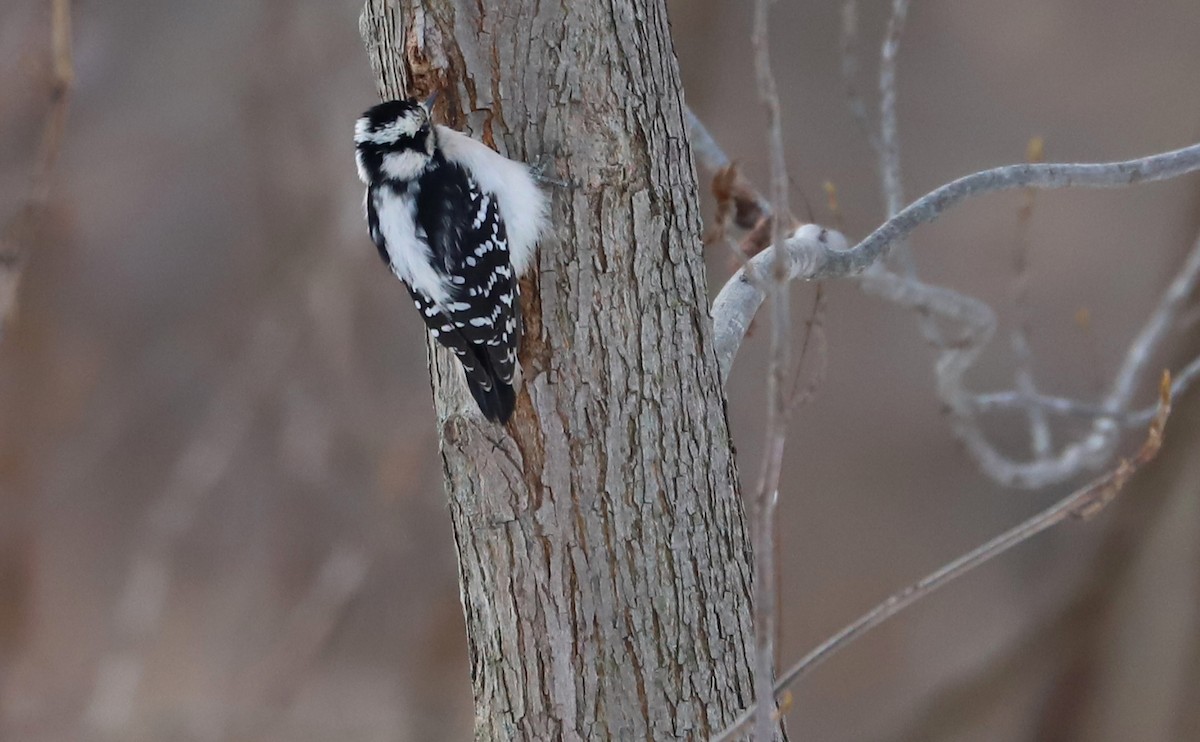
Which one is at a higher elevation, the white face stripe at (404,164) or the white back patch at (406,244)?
the white face stripe at (404,164)

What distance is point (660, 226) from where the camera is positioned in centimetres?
169

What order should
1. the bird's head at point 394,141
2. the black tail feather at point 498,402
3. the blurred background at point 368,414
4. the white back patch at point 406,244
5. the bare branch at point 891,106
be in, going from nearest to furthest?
the black tail feather at point 498,402 < the bird's head at point 394,141 < the white back patch at point 406,244 < the bare branch at point 891,106 < the blurred background at point 368,414

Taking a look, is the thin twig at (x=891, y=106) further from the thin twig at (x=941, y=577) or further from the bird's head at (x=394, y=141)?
the thin twig at (x=941, y=577)

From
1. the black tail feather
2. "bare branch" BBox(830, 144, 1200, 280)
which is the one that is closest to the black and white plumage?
the black tail feather

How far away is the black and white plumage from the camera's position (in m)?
1.70

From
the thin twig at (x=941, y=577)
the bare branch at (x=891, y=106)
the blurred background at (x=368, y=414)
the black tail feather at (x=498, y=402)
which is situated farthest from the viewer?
the blurred background at (x=368, y=414)

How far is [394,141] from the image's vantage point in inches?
80.4

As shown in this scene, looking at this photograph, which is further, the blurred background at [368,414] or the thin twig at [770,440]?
the blurred background at [368,414]

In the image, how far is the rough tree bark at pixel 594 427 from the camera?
5.42ft

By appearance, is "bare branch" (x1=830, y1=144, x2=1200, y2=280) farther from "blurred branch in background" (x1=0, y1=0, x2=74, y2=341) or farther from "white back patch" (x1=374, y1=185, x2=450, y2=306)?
"blurred branch in background" (x1=0, y1=0, x2=74, y2=341)

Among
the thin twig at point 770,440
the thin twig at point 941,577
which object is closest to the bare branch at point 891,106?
the thin twig at point 941,577

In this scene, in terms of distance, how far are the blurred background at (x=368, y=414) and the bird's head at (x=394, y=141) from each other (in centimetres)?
222

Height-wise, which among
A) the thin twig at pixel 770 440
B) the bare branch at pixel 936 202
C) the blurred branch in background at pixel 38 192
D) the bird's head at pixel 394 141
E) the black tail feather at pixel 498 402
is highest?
the bird's head at pixel 394 141

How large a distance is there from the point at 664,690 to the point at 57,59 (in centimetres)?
123
